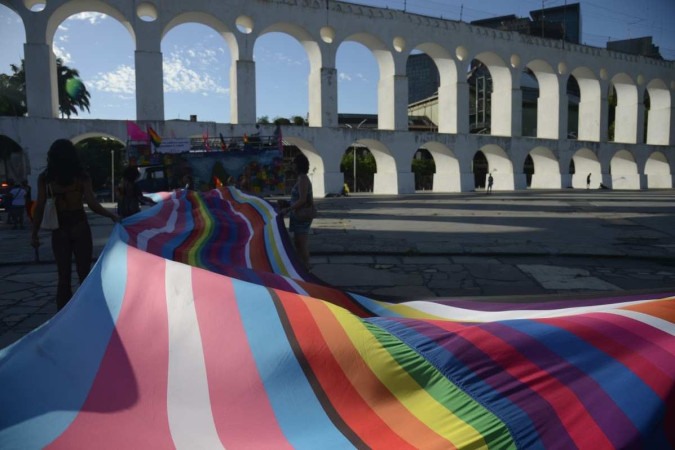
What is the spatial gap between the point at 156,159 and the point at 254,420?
15.8 meters

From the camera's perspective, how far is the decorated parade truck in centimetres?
1545

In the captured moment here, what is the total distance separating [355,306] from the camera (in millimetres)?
2826

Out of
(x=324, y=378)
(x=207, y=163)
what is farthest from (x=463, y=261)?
(x=207, y=163)

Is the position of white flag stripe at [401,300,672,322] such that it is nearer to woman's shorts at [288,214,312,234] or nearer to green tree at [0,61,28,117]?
woman's shorts at [288,214,312,234]

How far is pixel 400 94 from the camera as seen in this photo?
27.5 metres

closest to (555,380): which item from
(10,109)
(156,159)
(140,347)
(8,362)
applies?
(140,347)

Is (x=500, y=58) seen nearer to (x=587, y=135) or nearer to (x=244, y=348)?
(x=587, y=135)

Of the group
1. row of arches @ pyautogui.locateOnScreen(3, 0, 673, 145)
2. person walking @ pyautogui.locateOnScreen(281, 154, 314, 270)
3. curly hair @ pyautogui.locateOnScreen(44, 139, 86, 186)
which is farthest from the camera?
row of arches @ pyautogui.locateOnScreen(3, 0, 673, 145)

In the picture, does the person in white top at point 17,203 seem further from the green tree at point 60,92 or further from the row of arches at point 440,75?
the green tree at point 60,92

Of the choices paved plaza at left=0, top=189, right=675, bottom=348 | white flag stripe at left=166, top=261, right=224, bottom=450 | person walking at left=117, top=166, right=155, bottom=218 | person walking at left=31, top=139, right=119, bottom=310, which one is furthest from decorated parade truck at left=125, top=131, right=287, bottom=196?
white flag stripe at left=166, top=261, right=224, bottom=450

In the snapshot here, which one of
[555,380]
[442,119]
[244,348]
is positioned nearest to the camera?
[555,380]

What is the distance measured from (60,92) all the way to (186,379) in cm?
4548

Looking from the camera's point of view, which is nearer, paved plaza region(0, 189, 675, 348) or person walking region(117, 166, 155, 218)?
paved plaza region(0, 189, 675, 348)

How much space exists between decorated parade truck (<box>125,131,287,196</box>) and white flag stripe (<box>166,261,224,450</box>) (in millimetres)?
13195
